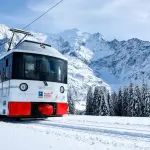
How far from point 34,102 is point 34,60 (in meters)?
1.94

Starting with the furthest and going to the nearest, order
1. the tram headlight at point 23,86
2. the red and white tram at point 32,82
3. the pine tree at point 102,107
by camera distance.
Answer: the pine tree at point 102,107, the tram headlight at point 23,86, the red and white tram at point 32,82

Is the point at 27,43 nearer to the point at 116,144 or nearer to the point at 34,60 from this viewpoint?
the point at 34,60

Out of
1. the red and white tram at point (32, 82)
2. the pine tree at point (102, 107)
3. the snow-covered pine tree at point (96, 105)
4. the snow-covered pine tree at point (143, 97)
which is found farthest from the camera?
the snow-covered pine tree at point (96, 105)

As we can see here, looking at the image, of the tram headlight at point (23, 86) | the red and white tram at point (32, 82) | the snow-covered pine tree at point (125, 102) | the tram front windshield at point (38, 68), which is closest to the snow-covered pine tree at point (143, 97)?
the snow-covered pine tree at point (125, 102)

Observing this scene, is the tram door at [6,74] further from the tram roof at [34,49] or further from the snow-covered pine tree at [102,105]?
the snow-covered pine tree at [102,105]

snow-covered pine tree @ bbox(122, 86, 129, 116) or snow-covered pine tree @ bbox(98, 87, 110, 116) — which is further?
snow-covered pine tree @ bbox(98, 87, 110, 116)

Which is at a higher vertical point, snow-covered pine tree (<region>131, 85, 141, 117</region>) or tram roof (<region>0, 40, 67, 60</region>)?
tram roof (<region>0, 40, 67, 60</region>)

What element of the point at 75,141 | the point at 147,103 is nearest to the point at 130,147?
the point at 75,141

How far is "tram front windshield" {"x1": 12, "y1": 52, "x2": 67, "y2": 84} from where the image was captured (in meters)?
15.2

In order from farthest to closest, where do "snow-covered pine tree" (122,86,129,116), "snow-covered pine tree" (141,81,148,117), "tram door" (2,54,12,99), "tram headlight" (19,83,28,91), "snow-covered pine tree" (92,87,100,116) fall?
1. "snow-covered pine tree" (92,87,100,116)
2. "snow-covered pine tree" (122,86,129,116)
3. "snow-covered pine tree" (141,81,148,117)
4. "tram door" (2,54,12,99)
5. "tram headlight" (19,83,28,91)

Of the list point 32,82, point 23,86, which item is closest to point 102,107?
point 32,82

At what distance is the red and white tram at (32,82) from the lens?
15070 mm

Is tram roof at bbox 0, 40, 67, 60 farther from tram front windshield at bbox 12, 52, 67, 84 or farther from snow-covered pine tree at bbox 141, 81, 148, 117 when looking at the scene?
snow-covered pine tree at bbox 141, 81, 148, 117

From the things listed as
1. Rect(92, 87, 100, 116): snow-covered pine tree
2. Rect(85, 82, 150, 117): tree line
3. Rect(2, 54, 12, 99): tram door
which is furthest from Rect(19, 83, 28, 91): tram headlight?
Rect(92, 87, 100, 116): snow-covered pine tree
